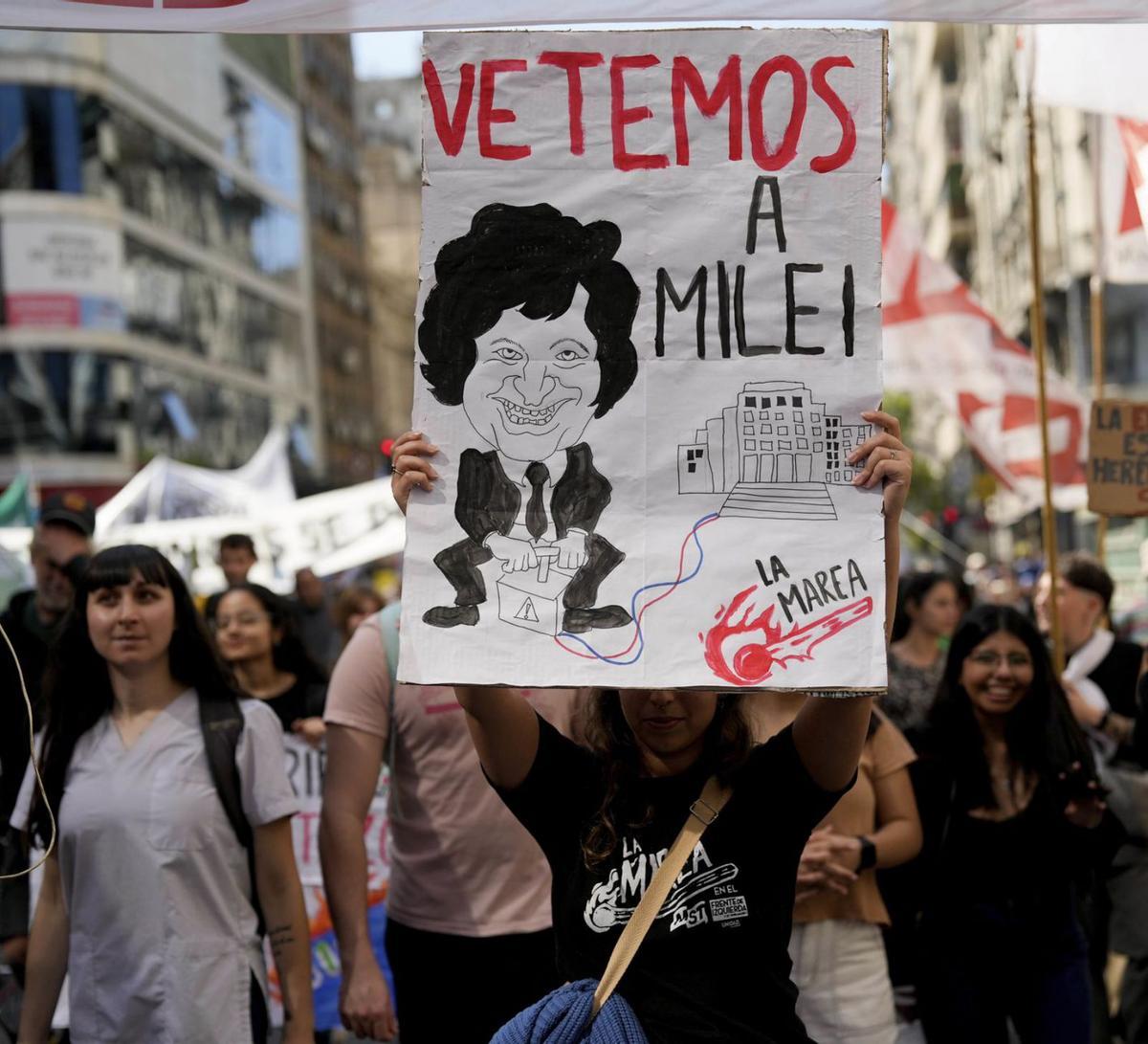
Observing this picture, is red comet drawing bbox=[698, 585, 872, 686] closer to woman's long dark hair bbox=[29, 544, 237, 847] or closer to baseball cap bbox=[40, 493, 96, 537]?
woman's long dark hair bbox=[29, 544, 237, 847]

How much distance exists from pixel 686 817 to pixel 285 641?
3.79 metres

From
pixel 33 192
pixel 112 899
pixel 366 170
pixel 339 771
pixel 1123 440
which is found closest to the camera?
pixel 112 899

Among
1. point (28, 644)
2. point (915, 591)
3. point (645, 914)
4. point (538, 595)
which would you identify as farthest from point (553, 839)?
point (915, 591)

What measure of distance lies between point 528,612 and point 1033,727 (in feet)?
8.91

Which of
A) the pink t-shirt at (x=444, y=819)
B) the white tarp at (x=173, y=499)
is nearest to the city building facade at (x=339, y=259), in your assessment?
the white tarp at (x=173, y=499)

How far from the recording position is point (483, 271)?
3.13 m

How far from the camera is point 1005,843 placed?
5105 mm

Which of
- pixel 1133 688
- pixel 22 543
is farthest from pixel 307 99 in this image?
pixel 1133 688

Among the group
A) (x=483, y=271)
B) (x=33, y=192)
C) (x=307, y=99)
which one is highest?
(x=307, y=99)

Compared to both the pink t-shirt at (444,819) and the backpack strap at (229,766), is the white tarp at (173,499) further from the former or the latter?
the backpack strap at (229,766)

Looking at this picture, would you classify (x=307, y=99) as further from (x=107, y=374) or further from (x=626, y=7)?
(x=626, y=7)

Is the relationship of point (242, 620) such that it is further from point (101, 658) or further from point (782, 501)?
point (782, 501)

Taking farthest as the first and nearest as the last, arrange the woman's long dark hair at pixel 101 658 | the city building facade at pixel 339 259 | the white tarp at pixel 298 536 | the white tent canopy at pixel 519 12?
the city building facade at pixel 339 259 → the white tarp at pixel 298 536 → the woman's long dark hair at pixel 101 658 → the white tent canopy at pixel 519 12

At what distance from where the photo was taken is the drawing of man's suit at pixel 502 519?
3012 millimetres
